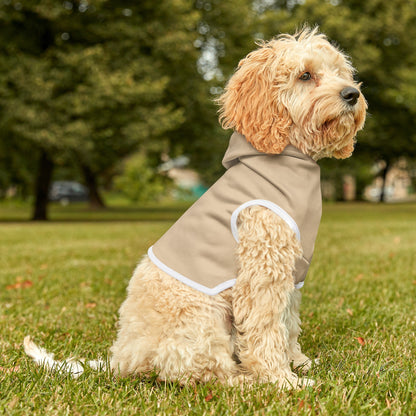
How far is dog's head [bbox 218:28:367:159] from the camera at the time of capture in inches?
119

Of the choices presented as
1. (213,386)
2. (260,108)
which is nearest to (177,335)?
(213,386)

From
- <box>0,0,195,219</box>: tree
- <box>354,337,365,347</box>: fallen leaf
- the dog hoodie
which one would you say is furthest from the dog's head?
<box>0,0,195,219</box>: tree

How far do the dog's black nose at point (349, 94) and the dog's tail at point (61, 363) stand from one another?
7.50 feet

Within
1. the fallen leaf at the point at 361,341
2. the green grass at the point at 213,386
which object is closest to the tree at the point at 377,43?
the green grass at the point at 213,386

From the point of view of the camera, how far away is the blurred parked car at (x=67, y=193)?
4812cm

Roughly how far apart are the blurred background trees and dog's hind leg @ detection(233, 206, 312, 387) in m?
12.6

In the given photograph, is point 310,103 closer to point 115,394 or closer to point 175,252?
point 175,252

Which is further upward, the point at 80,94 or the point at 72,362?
the point at 80,94

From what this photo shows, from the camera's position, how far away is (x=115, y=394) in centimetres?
284

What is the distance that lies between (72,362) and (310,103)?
2.26 meters

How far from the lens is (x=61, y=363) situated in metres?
3.29

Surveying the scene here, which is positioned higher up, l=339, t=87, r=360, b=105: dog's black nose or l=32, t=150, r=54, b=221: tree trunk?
l=339, t=87, r=360, b=105: dog's black nose

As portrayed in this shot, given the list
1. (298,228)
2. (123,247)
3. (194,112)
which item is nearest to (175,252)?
(298,228)

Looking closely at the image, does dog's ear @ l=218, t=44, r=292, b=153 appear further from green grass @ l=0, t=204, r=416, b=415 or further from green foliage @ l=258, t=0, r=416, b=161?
green foliage @ l=258, t=0, r=416, b=161
